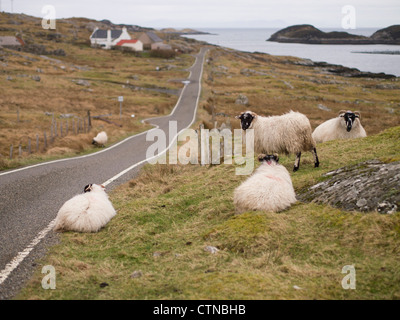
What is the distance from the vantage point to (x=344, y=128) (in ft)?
58.1

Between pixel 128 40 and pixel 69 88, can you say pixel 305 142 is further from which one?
pixel 128 40

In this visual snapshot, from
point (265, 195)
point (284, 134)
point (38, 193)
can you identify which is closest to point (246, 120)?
point (284, 134)

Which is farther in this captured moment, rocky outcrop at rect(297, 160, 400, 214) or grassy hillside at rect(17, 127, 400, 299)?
rocky outcrop at rect(297, 160, 400, 214)

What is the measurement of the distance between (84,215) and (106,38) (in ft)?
455

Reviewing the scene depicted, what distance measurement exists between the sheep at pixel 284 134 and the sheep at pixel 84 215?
5394 mm

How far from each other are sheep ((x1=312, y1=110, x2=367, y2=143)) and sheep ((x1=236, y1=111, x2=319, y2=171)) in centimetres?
568

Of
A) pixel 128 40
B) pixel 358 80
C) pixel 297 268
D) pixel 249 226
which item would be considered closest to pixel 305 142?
pixel 249 226

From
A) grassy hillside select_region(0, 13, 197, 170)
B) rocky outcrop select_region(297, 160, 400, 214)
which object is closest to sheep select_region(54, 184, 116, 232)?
rocky outcrop select_region(297, 160, 400, 214)

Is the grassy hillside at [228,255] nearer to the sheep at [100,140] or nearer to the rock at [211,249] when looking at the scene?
the rock at [211,249]

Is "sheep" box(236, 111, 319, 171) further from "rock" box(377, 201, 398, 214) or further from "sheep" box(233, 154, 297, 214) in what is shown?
"rock" box(377, 201, 398, 214)

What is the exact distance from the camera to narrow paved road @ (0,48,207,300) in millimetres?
7277

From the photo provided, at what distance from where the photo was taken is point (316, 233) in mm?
7012

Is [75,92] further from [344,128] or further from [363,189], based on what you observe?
[363,189]
